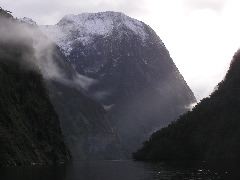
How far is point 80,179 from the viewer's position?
114 m

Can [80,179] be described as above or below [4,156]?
below

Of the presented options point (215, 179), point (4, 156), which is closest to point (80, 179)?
point (215, 179)

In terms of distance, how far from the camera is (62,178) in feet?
371

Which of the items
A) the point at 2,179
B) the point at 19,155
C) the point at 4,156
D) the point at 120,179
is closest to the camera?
the point at 2,179

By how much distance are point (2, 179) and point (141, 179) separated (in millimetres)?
28508

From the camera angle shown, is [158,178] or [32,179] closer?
[32,179]

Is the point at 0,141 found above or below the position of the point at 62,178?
above

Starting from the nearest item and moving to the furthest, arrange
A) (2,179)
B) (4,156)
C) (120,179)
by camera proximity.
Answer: (2,179) < (120,179) < (4,156)

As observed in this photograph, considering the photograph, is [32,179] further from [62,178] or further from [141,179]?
[141,179]

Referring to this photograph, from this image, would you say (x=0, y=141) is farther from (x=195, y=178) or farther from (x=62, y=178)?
(x=195, y=178)

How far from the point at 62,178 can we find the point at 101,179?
8049mm

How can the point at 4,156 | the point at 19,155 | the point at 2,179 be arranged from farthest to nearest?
the point at 19,155
the point at 4,156
the point at 2,179

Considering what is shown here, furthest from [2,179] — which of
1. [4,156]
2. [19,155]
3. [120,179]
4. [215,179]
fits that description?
[19,155]

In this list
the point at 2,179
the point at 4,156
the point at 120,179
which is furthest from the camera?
the point at 4,156
